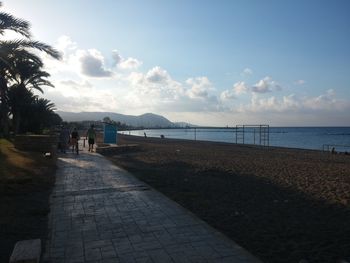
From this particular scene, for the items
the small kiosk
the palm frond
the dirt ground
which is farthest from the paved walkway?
the small kiosk

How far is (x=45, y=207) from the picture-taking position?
24.2 feet

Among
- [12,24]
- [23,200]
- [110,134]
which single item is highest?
[12,24]

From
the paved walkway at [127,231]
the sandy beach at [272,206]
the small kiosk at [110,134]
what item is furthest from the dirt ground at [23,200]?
the small kiosk at [110,134]

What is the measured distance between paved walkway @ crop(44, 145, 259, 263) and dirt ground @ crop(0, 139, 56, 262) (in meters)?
0.27

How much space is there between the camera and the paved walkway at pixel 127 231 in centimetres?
466

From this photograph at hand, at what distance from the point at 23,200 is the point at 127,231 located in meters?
3.40

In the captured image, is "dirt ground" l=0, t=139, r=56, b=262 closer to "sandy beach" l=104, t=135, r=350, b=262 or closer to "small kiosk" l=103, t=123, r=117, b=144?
"sandy beach" l=104, t=135, r=350, b=262

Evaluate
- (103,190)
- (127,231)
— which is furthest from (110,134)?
(127,231)

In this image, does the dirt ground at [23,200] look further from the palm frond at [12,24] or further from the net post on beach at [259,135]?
the net post on beach at [259,135]

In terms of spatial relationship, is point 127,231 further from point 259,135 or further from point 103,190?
point 259,135

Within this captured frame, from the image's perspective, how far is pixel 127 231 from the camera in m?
5.71

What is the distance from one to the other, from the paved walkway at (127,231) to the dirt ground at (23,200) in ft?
0.89

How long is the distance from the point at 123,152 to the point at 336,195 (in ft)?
47.5

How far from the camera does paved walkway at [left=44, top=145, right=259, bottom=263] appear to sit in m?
4.66
